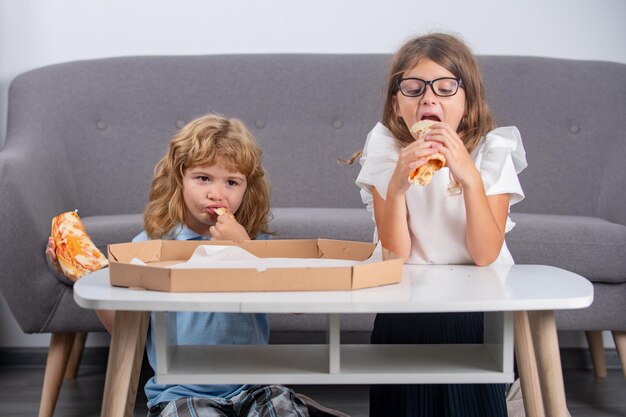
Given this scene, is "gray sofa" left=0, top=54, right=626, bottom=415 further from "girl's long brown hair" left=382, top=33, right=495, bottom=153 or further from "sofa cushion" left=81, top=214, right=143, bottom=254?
"girl's long brown hair" left=382, top=33, right=495, bottom=153

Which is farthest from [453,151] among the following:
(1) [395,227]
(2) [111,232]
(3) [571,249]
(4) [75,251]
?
(2) [111,232]

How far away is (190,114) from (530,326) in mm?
1839

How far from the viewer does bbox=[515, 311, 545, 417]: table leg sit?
42.9 inches

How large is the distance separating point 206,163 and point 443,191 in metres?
0.46

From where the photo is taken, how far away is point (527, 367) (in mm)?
1107

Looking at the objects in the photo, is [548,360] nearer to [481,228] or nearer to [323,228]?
[481,228]

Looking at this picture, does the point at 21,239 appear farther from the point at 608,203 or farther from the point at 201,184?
the point at 608,203

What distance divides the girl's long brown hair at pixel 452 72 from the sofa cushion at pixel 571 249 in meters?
0.62

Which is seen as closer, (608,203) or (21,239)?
(21,239)

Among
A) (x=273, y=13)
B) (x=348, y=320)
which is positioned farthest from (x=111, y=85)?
(x=348, y=320)

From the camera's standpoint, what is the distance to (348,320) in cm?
209

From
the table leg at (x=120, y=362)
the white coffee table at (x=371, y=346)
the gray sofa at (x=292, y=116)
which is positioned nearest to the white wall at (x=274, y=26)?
the gray sofa at (x=292, y=116)

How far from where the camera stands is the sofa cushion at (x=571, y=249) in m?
2.13

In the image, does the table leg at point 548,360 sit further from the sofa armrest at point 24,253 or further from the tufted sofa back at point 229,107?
the tufted sofa back at point 229,107
